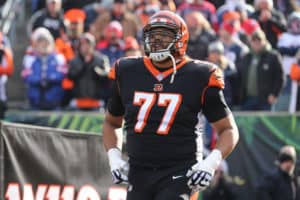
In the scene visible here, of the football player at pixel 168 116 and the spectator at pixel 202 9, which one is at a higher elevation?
the spectator at pixel 202 9

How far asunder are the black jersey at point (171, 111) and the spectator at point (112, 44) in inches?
263

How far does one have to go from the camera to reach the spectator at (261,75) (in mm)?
11570

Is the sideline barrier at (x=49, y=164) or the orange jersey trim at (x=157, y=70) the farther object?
the sideline barrier at (x=49, y=164)

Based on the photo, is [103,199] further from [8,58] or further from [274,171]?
[8,58]

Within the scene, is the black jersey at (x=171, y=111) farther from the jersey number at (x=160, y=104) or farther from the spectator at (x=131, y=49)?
the spectator at (x=131, y=49)

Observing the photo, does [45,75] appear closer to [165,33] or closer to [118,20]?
[118,20]

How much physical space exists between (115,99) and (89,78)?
5.77m

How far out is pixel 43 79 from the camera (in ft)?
38.8

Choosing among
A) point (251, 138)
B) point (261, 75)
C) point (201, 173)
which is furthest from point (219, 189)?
point (201, 173)

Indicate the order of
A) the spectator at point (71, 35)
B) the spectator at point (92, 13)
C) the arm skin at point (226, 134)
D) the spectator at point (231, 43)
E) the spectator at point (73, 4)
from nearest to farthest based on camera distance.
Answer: the arm skin at point (226, 134) → the spectator at point (231, 43) → the spectator at point (71, 35) → the spectator at point (92, 13) → the spectator at point (73, 4)

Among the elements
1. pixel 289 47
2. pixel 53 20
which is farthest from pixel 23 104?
pixel 289 47

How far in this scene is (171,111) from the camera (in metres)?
5.70

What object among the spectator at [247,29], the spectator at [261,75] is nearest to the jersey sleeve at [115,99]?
the spectator at [261,75]

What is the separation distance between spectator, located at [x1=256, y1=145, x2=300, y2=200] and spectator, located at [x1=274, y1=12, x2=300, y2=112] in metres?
1.91
